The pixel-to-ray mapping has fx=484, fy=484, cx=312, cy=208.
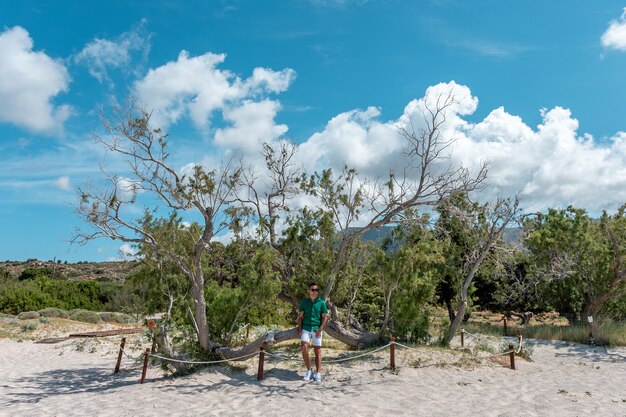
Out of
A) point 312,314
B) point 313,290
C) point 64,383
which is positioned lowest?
point 64,383

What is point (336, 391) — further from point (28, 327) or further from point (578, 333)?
point (28, 327)

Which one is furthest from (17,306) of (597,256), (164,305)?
(597,256)

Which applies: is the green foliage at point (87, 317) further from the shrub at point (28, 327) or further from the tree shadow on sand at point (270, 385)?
the tree shadow on sand at point (270, 385)

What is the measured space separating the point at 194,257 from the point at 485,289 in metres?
17.8

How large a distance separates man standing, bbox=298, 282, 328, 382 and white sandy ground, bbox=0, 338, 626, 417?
409 mm

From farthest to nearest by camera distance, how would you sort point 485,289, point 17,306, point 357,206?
point 17,306 < point 485,289 < point 357,206

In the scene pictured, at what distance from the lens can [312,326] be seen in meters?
10.0

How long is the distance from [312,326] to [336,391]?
4.65 ft

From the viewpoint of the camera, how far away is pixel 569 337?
59.0 ft

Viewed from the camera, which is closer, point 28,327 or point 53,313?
point 28,327

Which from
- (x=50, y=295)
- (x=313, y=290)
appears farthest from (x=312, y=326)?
(x=50, y=295)

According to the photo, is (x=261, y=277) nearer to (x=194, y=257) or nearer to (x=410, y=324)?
(x=194, y=257)

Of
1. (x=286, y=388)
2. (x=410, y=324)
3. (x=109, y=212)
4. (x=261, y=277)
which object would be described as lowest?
(x=286, y=388)

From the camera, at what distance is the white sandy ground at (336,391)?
8109 millimetres
